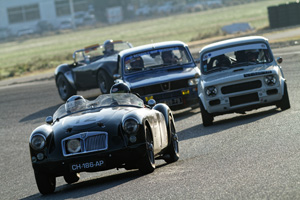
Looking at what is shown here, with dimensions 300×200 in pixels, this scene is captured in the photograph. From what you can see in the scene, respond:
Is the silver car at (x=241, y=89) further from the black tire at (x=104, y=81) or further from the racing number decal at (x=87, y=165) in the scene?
the black tire at (x=104, y=81)

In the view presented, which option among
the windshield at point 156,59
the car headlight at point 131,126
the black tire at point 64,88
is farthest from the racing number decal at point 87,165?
the black tire at point 64,88

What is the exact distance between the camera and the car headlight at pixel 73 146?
9461 mm

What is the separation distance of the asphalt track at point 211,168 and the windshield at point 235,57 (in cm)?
103

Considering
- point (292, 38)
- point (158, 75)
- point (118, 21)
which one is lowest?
point (118, 21)

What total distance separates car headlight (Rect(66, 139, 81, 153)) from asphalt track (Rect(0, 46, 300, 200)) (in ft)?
1.59

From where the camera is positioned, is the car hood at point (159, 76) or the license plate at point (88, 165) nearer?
the license plate at point (88, 165)

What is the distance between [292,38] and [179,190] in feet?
92.3

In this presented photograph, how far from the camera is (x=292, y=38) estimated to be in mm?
35188

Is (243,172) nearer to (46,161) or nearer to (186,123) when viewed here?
(46,161)

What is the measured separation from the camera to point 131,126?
948 centimetres

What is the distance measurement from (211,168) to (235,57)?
6.11 metres

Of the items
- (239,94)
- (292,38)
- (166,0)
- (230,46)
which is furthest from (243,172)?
(166,0)

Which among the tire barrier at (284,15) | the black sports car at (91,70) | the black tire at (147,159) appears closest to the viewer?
the black tire at (147,159)

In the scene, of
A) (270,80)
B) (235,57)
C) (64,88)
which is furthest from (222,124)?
(64,88)
